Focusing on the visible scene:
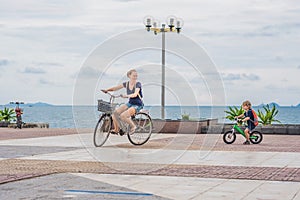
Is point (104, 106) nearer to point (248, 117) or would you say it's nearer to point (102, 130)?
point (102, 130)

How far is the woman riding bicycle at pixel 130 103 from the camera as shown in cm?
1598

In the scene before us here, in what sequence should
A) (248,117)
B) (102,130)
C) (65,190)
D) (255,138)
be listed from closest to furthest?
1. (65,190)
2. (102,130)
3. (248,117)
4. (255,138)

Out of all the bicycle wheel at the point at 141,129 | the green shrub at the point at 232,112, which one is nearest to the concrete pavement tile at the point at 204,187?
the bicycle wheel at the point at 141,129

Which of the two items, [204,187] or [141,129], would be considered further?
[141,129]

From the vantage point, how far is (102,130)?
1659 cm

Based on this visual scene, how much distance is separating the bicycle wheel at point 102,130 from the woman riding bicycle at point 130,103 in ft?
0.59

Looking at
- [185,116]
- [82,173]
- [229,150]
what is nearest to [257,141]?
[229,150]

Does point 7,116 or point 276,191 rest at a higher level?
point 7,116

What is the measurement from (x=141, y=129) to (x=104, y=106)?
1327 mm

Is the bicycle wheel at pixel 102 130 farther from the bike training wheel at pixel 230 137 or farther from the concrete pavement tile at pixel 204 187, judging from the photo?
the concrete pavement tile at pixel 204 187

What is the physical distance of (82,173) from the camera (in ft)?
36.7

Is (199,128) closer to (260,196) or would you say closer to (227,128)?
(227,128)

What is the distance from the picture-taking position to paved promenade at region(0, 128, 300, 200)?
9.08 m

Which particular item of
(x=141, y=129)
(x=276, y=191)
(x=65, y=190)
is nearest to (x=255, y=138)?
(x=141, y=129)
